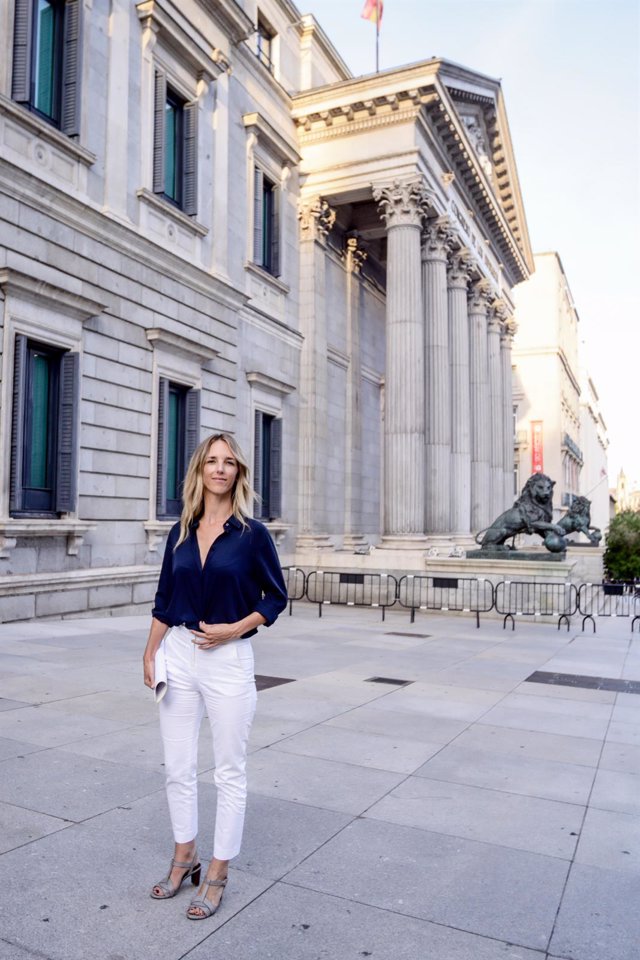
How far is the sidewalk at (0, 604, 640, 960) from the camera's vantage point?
11.4ft

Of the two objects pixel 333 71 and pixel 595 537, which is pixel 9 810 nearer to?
pixel 333 71

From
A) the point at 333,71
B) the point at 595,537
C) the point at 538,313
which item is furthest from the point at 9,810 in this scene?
the point at 538,313

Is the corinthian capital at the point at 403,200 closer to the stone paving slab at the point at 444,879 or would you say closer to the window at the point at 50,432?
the window at the point at 50,432

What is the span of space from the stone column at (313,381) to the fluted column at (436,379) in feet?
11.4

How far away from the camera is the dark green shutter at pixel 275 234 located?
2384cm

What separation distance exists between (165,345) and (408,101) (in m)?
12.1

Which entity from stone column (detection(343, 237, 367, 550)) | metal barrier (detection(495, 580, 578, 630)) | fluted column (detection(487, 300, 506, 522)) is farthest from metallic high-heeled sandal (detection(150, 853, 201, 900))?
fluted column (detection(487, 300, 506, 522))

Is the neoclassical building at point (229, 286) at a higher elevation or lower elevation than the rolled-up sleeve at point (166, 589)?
higher

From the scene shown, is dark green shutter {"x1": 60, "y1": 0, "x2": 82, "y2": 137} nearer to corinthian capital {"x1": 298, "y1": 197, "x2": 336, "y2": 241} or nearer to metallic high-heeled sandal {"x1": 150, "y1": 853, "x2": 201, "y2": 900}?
corinthian capital {"x1": 298, "y1": 197, "x2": 336, "y2": 241}

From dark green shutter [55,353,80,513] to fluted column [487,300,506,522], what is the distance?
81.7 ft

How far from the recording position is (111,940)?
11.0 ft

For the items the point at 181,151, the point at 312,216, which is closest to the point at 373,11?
the point at 312,216

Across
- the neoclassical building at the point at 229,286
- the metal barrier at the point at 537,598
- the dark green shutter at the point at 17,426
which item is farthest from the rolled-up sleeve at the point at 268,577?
the metal barrier at the point at 537,598

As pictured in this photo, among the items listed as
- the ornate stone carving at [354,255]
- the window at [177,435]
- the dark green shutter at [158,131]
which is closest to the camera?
the dark green shutter at [158,131]
